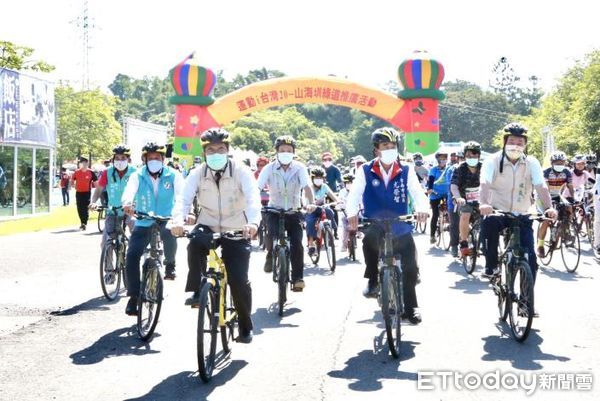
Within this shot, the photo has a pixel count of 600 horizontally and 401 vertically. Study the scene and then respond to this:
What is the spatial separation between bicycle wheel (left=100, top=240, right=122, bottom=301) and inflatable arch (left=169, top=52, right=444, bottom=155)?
22.3 metres

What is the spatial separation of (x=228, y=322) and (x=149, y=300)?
4.14 ft

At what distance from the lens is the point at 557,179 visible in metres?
13.2

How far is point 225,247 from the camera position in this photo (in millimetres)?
6312

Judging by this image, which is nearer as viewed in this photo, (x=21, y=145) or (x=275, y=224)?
(x=275, y=224)

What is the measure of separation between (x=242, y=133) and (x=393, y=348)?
84567 millimetres

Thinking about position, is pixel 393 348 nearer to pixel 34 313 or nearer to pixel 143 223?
pixel 143 223

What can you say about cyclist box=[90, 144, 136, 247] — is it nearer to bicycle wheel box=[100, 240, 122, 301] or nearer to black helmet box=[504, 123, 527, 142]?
bicycle wheel box=[100, 240, 122, 301]

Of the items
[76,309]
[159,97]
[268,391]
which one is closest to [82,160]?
[76,309]

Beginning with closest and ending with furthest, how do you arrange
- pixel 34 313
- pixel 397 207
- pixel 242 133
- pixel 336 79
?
pixel 397 207
pixel 34 313
pixel 336 79
pixel 242 133

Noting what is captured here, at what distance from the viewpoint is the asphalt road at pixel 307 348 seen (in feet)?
18.0

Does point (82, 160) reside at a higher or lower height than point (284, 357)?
higher

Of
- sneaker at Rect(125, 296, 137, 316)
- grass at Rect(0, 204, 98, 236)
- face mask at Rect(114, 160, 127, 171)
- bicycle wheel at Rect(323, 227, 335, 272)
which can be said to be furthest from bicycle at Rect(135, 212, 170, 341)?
grass at Rect(0, 204, 98, 236)

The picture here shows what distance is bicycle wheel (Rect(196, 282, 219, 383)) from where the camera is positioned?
5.53m

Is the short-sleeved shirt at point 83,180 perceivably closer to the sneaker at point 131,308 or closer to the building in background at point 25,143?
the building in background at point 25,143
